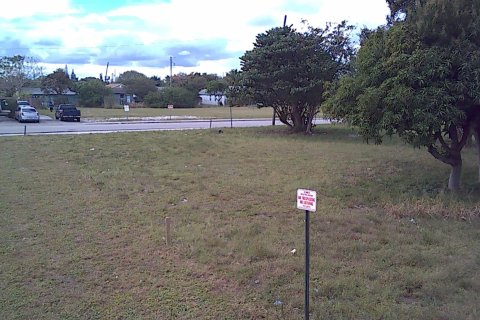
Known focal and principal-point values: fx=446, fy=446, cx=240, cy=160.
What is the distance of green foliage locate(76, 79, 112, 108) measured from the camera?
66375mm

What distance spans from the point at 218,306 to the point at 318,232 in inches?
104

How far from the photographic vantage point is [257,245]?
238 inches

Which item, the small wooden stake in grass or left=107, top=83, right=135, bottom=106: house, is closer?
the small wooden stake in grass

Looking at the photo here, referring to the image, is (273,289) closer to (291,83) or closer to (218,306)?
(218,306)

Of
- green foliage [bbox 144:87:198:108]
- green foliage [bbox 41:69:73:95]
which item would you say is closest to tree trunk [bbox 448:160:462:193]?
green foliage [bbox 144:87:198:108]

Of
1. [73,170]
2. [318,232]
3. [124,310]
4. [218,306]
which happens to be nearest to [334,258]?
[318,232]

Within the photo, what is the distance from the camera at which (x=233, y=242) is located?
623 cm

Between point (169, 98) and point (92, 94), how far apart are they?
37.2 ft

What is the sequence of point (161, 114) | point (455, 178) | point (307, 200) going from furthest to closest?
point (161, 114) → point (455, 178) → point (307, 200)

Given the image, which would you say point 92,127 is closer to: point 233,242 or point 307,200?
point 233,242

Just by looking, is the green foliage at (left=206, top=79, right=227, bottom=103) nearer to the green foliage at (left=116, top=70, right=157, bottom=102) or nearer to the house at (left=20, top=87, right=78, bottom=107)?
the green foliage at (left=116, top=70, right=157, bottom=102)

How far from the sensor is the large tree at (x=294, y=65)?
2047cm

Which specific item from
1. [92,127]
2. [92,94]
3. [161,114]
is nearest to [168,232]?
[92,127]

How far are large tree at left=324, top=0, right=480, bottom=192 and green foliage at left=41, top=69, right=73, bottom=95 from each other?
65.8 m
